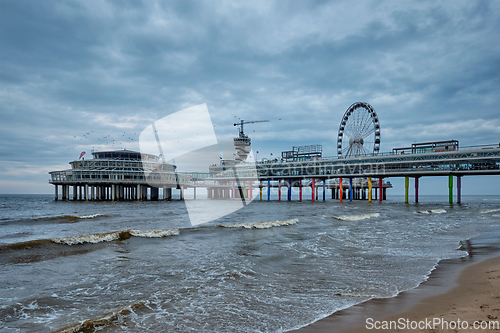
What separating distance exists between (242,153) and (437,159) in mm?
68740

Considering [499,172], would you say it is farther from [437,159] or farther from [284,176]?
[284,176]

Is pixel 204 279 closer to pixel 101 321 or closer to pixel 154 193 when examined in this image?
pixel 101 321

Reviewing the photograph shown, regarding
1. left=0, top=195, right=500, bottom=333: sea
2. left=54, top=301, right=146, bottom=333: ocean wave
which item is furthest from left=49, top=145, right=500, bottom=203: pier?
left=54, top=301, right=146, bottom=333: ocean wave

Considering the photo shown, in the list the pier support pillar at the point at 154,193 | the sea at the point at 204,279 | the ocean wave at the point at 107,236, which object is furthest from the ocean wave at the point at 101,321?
the pier support pillar at the point at 154,193

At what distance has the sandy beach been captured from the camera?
4389 mm

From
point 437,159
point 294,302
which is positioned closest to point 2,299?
point 294,302

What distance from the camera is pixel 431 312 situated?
5078mm

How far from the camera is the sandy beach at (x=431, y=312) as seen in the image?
173 inches

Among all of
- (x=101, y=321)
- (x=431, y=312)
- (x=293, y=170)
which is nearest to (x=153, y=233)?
(x=101, y=321)

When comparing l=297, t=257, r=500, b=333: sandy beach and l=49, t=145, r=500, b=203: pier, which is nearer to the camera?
l=297, t=257, r=500, b=333: sandy beach

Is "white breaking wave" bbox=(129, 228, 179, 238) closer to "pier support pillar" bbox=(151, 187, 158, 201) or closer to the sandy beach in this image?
the sandy beach

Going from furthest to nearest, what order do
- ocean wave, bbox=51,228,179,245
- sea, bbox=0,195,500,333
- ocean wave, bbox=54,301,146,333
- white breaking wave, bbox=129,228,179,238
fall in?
white breaking wave, bbox=129,228,179,238 < ocean wave, bbox=51,228,179,245 < sea, bbox=0,195,500,333 < ocean wave, bbox=54,301,146,333

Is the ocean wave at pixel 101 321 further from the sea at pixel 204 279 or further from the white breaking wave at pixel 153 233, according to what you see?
→ the white breaking wave at pixel 153 233

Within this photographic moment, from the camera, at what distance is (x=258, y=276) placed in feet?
27.8
